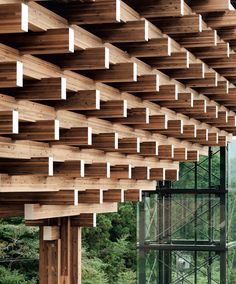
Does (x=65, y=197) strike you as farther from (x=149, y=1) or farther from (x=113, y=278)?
(x=113, y=278)

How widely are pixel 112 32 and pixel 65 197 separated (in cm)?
260

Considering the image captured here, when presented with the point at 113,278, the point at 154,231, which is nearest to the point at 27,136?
the point at 154,231

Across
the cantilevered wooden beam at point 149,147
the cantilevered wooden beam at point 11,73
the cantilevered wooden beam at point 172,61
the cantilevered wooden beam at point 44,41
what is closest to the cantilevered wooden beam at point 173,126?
the cantilevered wooden beam at point 149,147

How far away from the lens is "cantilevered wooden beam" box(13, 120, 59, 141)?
480 cm

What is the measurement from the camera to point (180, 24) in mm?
5125

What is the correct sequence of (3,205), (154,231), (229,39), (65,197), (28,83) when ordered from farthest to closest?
1. (154,231)
2. (3,205)
3. (65,197)
4. (229,39)
5. (28,83)

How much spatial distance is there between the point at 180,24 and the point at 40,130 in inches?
38.1

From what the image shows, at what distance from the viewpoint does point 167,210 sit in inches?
643

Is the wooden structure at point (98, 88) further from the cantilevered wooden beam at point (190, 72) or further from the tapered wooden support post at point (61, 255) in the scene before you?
the tapered wooden support post at point (61, 255)

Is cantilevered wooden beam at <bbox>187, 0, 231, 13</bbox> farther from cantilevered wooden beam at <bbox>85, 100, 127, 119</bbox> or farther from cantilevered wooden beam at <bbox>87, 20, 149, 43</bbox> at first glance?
cantilevered wooden beam at <bbox>85, 100, 127, 119</bbox>

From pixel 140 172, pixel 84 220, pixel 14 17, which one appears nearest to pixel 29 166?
pixel 14 17

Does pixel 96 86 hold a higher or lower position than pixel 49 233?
higher

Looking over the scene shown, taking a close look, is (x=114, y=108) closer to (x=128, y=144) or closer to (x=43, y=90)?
(x=43, y=90)

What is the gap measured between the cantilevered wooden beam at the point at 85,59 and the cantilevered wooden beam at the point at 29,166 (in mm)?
863
